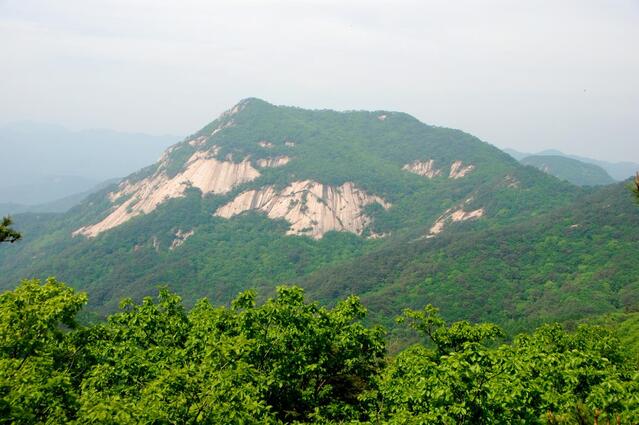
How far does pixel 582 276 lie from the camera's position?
102875 millimetres

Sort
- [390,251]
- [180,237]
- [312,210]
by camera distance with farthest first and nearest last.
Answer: [312,210], [180,237], [390,251]

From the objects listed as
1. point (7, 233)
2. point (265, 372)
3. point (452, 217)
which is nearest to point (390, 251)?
point (452, 217)

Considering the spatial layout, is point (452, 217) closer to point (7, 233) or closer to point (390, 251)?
point (390, 251)

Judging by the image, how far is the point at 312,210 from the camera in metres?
191

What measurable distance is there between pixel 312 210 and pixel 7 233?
6491 inches

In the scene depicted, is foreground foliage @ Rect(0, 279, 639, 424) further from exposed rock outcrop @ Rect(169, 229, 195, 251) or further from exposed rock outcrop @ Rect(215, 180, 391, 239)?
exposed rock outcrop @ Rect(169, 229, 195, 251)

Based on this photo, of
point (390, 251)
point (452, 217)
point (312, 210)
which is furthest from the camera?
point (312, 210)

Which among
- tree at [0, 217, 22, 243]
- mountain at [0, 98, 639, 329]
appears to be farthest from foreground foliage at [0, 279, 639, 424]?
mountain at [0, 98, 639, 329]

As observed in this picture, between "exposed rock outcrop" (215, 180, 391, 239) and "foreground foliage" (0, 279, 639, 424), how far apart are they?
15678 centimetres

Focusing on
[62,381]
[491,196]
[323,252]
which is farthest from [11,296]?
[491,196]

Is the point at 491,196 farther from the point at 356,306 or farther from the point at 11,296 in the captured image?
the point at 11,296

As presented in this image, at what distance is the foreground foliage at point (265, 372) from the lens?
15.1 meters

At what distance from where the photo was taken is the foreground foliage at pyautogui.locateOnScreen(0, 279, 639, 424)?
49.7 feet

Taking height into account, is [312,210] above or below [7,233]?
below
